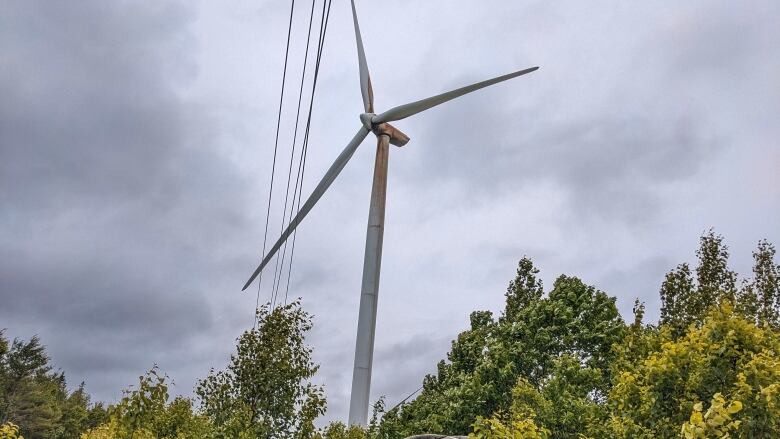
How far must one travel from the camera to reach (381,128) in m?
43.2

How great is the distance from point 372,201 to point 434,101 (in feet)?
24.0

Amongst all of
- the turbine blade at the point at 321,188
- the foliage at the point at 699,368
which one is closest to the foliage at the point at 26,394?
the turbine blade at the point at 321,188

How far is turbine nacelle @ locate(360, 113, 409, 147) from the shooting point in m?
43.2

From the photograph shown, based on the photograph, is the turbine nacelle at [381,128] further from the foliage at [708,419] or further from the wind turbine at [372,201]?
the foliage at [708,419]

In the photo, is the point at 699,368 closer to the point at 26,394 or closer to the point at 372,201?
the point at 372,201

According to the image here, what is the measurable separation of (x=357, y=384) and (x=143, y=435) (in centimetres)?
1869

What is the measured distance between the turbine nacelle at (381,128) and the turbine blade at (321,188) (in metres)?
0.42

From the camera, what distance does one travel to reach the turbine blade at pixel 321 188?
4203 centimetres

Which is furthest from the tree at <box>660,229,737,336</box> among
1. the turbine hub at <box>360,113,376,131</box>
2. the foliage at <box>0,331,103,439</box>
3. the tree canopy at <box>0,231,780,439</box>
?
the foliage at <box>0,331,103,439</box>

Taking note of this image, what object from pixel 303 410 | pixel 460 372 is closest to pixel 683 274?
pixel 460 372

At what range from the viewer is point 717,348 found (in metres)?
17.2

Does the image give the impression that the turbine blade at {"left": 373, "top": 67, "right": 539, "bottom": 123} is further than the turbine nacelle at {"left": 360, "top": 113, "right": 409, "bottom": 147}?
No

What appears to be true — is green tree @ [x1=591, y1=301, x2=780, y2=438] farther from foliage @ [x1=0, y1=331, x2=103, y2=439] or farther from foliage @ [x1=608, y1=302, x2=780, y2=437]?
foliage @ [x1=0, y1=331, x2=103, y2=439]

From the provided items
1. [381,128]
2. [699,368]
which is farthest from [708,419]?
[381,128]
